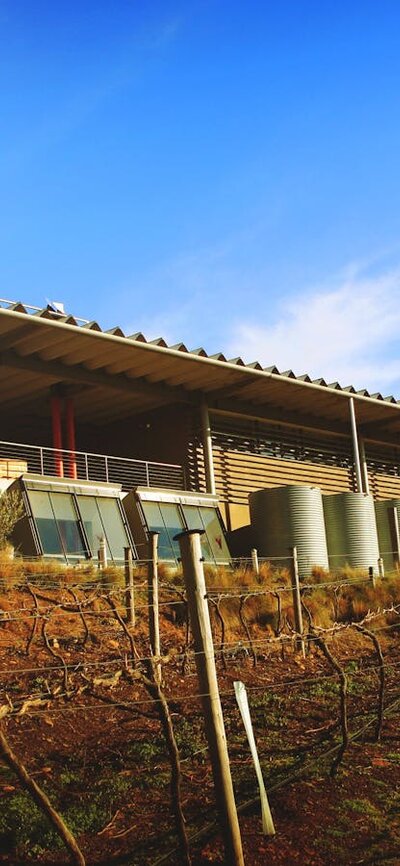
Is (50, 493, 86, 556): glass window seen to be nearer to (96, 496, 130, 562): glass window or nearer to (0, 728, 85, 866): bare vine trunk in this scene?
(96, 496, 130, 562): glass window

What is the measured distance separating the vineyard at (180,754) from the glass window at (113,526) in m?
9.16

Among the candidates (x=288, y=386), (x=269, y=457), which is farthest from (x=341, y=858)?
(x=269, y=457)

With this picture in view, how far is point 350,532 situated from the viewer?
86.4 feet

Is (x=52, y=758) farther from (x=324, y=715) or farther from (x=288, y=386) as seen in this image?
(x=288, y=386)

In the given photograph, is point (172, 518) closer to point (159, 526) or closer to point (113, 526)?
point (159, 526)

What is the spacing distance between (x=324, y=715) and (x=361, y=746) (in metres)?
1.06

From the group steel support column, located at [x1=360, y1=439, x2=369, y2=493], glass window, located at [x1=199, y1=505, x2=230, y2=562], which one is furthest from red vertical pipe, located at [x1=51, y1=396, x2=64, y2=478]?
steel support column, located at [x1=360, y1=439, x2=369, y2=493]

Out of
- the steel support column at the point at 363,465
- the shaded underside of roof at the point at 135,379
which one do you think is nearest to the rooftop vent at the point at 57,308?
the shaded underside of roof at the point at 135,379

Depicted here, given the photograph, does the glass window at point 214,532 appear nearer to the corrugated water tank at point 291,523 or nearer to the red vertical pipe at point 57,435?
the corrugated water tank at point 291,523

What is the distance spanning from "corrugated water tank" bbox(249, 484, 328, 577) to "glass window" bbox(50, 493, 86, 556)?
17.7 ft

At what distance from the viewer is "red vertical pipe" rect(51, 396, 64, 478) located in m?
24.9

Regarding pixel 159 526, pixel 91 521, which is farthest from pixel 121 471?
pixel 91 521

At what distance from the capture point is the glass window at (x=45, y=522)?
21953mm

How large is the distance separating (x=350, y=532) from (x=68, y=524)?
8.09 m
